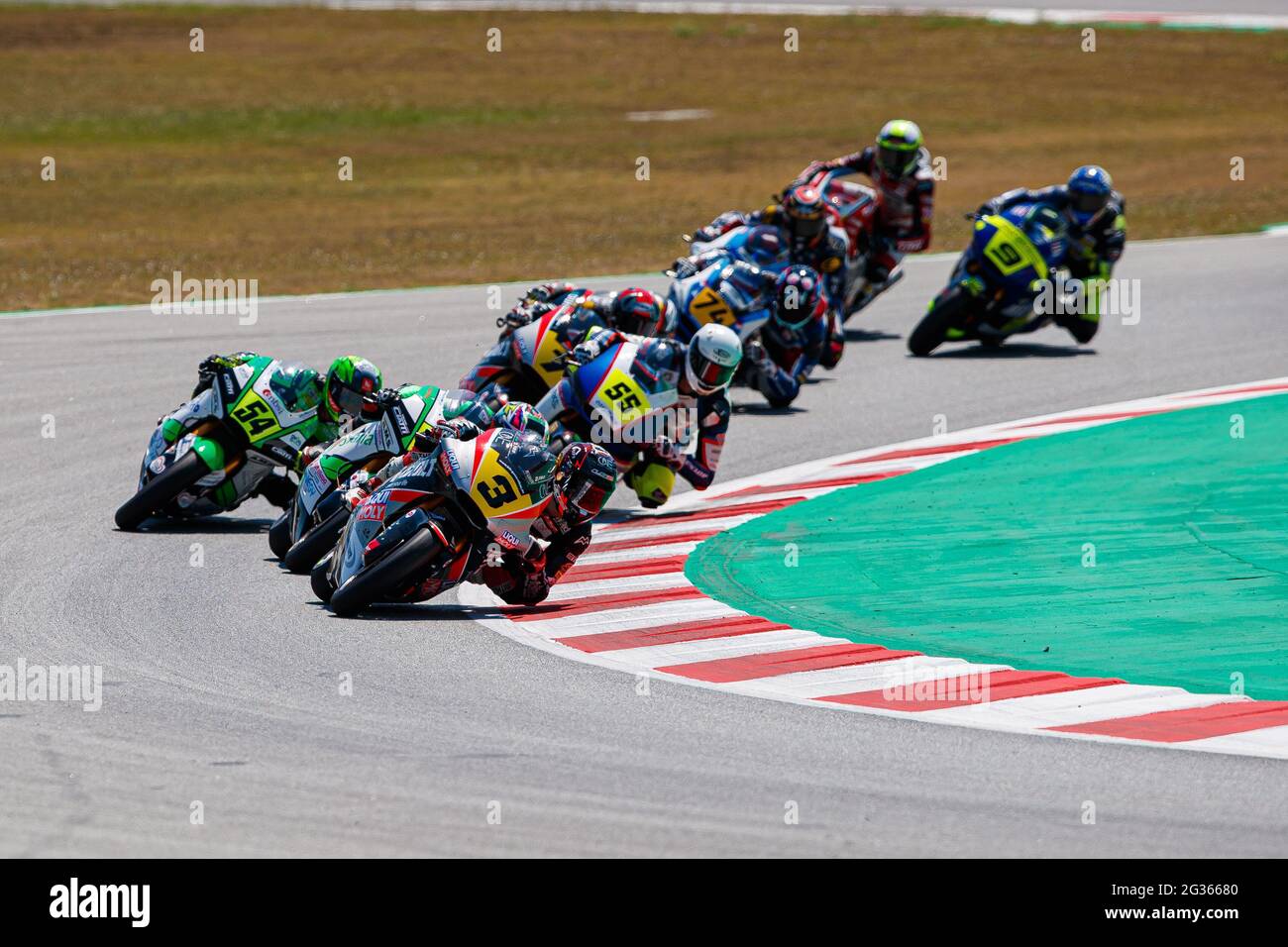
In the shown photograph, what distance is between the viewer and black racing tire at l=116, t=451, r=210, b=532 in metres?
12.9

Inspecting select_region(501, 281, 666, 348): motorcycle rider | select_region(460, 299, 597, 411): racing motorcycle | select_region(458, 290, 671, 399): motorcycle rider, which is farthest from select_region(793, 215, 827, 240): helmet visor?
select_region(460, 299, 597, 411): racing motorcycle

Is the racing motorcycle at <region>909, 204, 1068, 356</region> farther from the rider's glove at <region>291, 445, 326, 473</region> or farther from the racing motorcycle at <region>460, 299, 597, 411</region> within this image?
the rider's glove at <region>291, 445, 326, 473</region>

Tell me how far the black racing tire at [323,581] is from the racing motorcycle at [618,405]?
8.18ft

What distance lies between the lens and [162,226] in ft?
98.9

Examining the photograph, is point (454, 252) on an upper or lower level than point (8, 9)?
lower

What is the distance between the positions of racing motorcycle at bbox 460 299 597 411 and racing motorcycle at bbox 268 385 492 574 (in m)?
2.14

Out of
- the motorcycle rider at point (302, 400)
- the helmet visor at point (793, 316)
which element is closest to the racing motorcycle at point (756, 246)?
the helmet visor at point (793, 316)

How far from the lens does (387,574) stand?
10.4m

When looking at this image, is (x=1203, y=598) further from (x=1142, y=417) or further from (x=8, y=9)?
(x=8, y=9)

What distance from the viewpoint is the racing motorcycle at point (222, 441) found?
13.0 m

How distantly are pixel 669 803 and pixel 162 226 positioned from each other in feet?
80.2

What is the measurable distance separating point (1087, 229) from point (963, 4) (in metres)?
33.7
